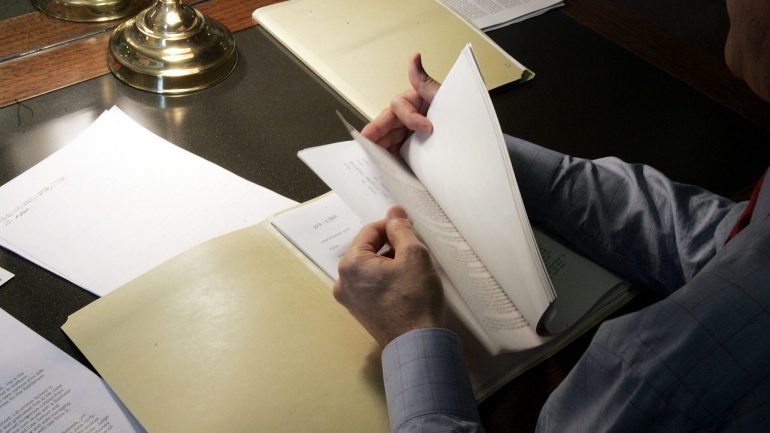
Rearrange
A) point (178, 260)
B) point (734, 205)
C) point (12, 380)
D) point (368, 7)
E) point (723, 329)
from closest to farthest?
point (723, 329), point (12, 380), point (178, 260), point (734, 205), point (368, 7)

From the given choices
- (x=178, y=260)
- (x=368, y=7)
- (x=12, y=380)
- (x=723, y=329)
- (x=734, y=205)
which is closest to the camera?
(x=723, y=329)

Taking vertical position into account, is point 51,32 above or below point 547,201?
above

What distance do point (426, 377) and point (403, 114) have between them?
42 centimetres

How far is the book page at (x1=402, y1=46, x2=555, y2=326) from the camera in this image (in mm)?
810

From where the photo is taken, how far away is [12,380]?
2.60ft

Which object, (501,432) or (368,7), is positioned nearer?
(501,432)

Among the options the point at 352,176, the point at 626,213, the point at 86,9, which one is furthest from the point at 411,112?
the point at 86,9

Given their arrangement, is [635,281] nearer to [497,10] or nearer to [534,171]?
[534,171]

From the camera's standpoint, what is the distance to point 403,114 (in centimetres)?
108

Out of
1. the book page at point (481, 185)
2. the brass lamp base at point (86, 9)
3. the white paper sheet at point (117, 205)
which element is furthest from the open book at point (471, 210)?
the brass lamp base at point (86, 9)

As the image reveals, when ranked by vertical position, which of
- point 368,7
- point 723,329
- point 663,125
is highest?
point 723,329

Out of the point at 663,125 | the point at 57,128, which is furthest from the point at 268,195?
the point at 663,125

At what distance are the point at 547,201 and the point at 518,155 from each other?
0.09 m

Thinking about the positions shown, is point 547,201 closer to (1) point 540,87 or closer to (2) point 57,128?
(1) point 540,87
